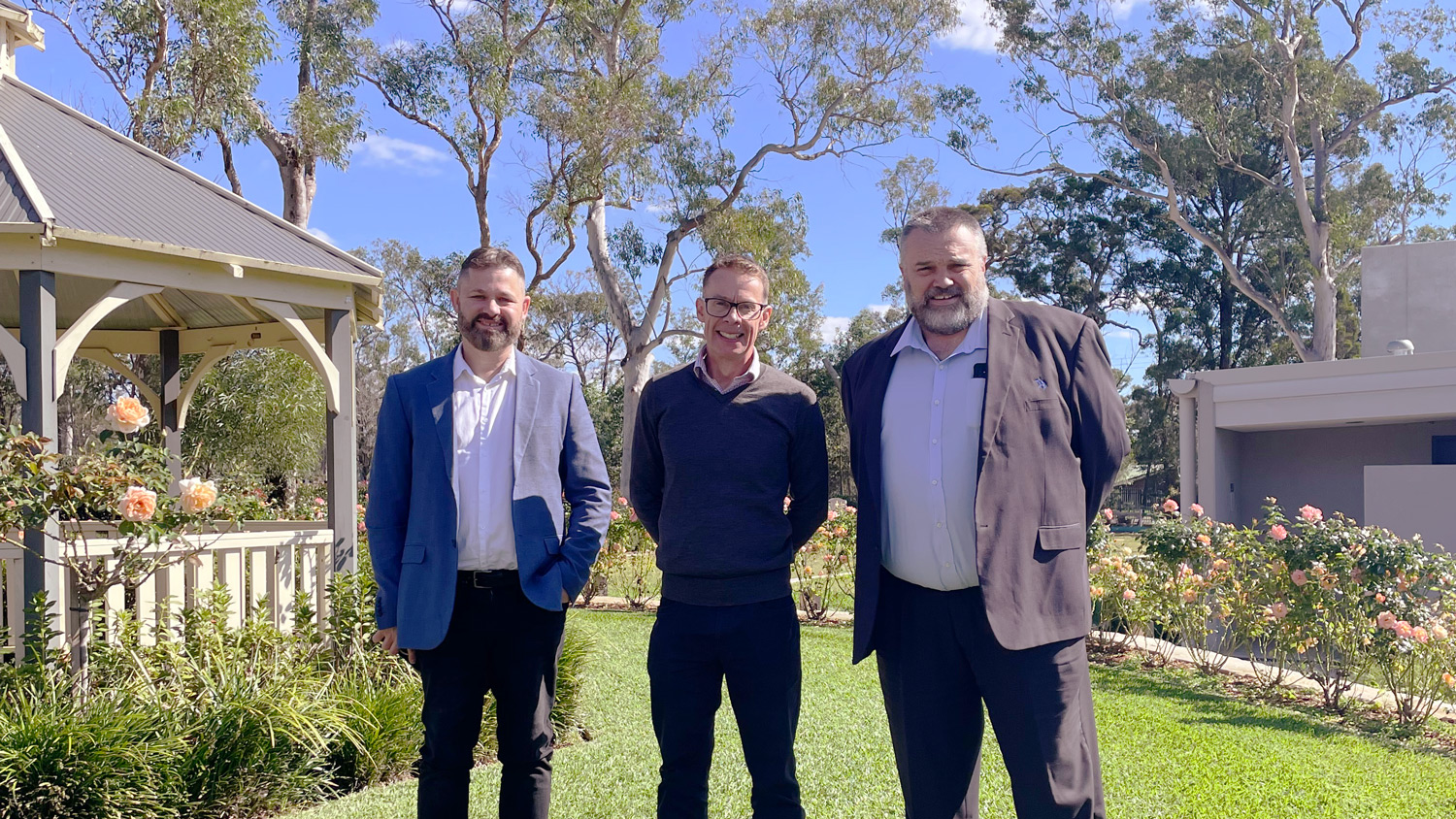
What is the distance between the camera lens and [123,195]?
5.96 meters

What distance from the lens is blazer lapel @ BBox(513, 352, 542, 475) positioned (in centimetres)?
314

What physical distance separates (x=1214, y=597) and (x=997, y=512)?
6.57 meters

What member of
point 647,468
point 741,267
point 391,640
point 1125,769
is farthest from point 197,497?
point 1125,769

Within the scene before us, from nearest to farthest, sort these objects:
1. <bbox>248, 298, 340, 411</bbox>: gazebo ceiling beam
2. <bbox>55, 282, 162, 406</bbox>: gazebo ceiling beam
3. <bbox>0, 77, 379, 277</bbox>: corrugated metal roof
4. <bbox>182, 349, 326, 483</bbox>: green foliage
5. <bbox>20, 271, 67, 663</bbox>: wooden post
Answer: <bbox>20, 271, 67, 663</bbox>: wooden post, <bbox>55, 282, 162, 406</bbox>: gazebo ceiling beam, <bbox>0, 77, 379, 277</bbox>: corrugated metal roof, <bbox>248, 298, 340, 411</bbox>: gazebo ceiling beam, <bbox>182, 349, 326, 483</bbox>: green foliage

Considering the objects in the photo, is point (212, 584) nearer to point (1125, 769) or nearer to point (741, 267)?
point (741, 267)

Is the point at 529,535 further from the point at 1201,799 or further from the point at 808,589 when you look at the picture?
the point at 808,589

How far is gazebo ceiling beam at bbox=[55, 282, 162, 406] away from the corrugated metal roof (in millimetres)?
289

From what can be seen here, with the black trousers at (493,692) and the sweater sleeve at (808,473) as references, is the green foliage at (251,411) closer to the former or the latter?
the black trousers at (493,692)

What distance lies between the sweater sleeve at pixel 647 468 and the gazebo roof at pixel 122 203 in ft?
11.5

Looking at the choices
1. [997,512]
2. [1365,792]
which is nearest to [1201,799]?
[1365,792]

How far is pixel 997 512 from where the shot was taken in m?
2.66

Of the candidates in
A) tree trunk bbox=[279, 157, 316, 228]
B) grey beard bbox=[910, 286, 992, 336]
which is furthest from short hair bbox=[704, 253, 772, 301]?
tree trunk bbox=[279, 157, 316, 228]

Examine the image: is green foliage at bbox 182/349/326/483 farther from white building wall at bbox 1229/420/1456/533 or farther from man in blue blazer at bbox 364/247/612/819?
man in blue blazer at bbox 364/247/612/819

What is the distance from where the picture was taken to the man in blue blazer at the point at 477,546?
9.87 feet
